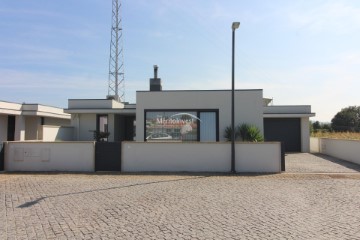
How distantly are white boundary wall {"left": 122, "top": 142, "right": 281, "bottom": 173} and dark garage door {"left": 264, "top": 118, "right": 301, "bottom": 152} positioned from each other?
40.3ft

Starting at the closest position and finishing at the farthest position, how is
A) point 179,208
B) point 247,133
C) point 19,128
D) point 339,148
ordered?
point 179,208 < point 247,133 < point 339,148 < point 19,128

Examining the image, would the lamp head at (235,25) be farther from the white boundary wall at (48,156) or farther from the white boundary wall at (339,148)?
the white boundary wall at (339,148)

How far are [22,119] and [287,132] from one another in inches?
785

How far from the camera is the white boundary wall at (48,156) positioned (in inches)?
598

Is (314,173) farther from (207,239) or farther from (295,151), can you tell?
(295,151)

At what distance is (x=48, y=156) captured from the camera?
50.1ft

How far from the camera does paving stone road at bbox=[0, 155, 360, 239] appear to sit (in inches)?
253

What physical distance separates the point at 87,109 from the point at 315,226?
2059cm

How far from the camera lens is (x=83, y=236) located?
243 inches

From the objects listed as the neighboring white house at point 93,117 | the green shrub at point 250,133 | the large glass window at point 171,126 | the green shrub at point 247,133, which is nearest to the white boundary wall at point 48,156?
the large glass window at point 171,126

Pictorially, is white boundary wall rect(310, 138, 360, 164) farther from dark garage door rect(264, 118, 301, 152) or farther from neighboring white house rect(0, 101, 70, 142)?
neighboring white house rect(0, 101, 70, 142)

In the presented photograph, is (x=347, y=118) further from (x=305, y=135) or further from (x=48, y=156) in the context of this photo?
(x=48, y=156)

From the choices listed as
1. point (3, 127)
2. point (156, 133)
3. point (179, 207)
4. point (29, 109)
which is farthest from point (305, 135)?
point (3, 127)

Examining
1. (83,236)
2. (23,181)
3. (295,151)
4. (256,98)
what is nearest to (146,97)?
(256,98)
